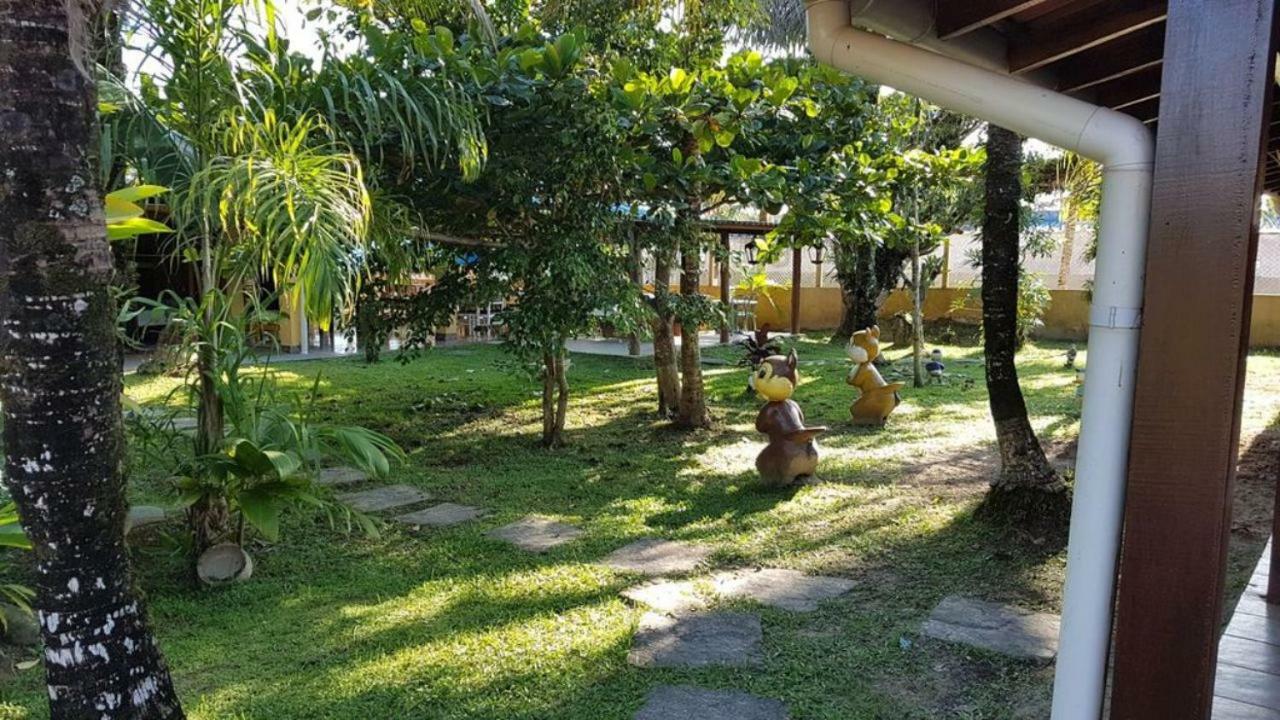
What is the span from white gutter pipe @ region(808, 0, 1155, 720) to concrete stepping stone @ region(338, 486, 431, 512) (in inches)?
163

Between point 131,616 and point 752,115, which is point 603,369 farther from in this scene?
point 131,616

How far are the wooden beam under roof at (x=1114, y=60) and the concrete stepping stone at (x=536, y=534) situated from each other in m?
3.17

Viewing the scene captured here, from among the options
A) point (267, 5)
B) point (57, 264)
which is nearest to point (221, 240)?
point (267, 5)

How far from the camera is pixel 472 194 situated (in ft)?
17.5

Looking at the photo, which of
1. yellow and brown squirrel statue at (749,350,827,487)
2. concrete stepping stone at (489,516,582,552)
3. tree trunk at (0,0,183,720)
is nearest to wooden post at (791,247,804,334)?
yellow and brown squirrel statue at (749,350,827,487)

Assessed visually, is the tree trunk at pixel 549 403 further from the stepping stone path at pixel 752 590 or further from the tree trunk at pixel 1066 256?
the tree trunk at pixel 1066 256

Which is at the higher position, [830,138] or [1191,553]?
[830,138]

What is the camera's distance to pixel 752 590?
3.69m

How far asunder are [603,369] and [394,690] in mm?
8986

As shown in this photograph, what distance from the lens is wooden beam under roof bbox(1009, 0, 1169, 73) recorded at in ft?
6.08

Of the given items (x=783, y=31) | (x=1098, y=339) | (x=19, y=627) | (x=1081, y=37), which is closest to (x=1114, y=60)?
(x=1081, y=37)

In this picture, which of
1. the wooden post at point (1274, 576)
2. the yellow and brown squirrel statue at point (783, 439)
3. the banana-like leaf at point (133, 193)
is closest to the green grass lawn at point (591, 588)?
the yellow and brown squirrel statue at point (783, 439)

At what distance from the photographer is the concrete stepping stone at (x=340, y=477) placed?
5648 mm

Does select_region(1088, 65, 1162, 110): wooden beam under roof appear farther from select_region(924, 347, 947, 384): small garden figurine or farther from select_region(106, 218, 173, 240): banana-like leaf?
A: select_region(924, 347, 947, 384): small garden figurine
